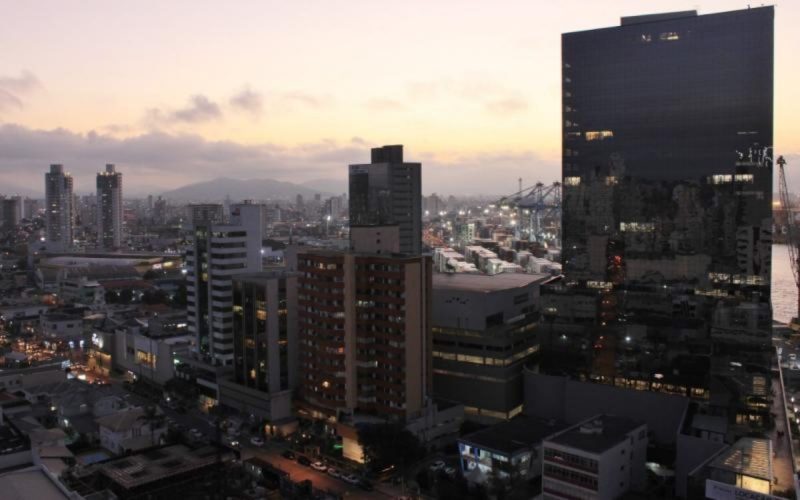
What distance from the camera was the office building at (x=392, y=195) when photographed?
2900 cm

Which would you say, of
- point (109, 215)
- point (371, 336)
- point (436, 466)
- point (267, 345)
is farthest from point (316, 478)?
point (109, 215)

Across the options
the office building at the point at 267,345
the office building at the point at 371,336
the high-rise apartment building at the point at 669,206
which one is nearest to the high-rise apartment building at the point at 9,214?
the office building at the point at 267,345

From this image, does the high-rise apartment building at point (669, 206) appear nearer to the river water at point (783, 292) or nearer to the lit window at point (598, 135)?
the lit window at point (598, 135)

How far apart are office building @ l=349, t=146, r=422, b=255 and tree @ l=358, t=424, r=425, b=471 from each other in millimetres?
15076

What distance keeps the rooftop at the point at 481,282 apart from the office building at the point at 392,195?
7.64 metres

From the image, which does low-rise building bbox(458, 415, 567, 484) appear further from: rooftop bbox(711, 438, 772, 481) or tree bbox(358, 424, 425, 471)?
rooftop bbox(711, 438, 772, 481)

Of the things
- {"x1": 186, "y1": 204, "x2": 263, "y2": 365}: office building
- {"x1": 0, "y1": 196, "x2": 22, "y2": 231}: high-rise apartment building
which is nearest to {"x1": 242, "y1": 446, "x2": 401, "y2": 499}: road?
{"x1": 186, "y1": 204, "x2": 263, "y2": 365}: office building

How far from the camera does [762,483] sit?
32.8 feet

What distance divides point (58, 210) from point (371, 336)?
203 ft

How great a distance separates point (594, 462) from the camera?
11625 millimetres

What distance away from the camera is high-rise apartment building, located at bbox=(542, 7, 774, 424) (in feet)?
51.4

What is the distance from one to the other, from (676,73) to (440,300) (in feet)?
26.9

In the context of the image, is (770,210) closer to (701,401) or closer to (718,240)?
(718,240)

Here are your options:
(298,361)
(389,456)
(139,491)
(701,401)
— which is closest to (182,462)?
(139,491)
